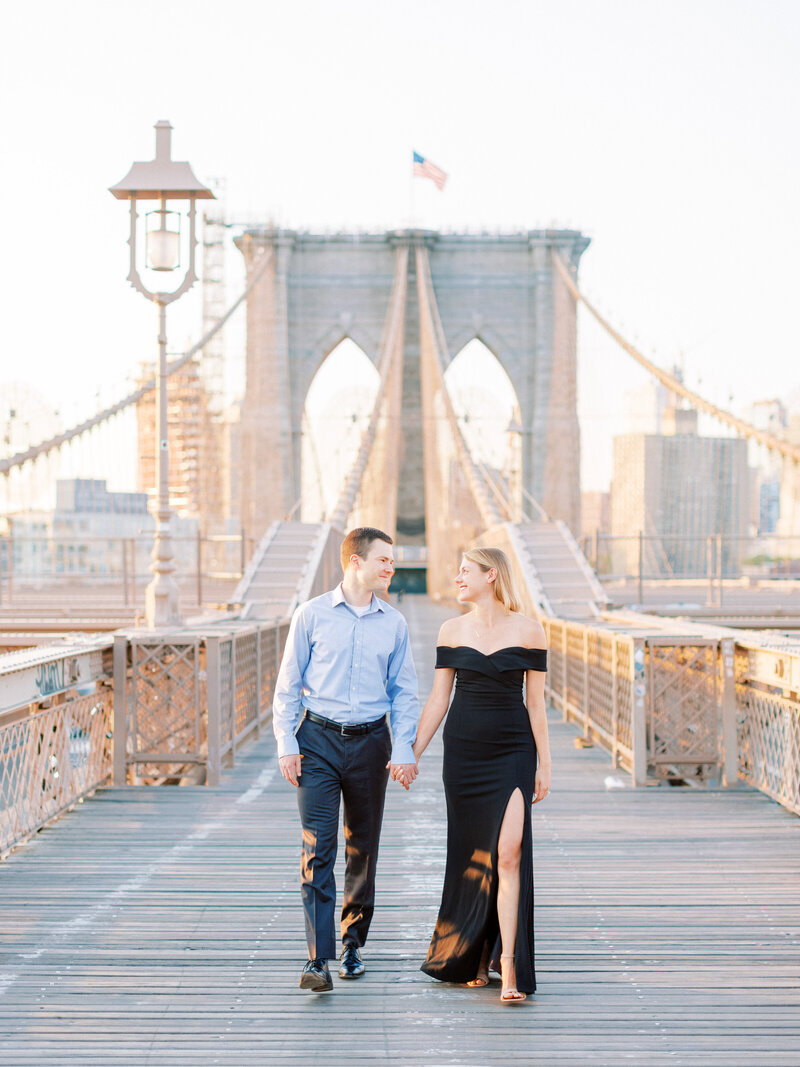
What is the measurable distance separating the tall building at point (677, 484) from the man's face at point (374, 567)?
85.7 ft

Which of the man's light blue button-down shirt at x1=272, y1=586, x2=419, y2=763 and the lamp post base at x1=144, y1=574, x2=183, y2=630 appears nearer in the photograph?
the man's light blue button-down shirt at x1=272, y1=586, x2=419, y2=763

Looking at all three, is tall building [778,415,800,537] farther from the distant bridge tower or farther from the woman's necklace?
the distant bridge tower

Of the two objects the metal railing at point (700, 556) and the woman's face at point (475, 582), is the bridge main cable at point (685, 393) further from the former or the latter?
the woman's face at point (475, 582)

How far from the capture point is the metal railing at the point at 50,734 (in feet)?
18.6

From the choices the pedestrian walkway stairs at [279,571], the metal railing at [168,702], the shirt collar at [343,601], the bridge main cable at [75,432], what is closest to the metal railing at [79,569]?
the bridge main cable at [75,432]

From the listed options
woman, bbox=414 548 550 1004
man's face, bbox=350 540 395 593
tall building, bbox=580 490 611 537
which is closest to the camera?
woman, bbox=414 548 550 1004

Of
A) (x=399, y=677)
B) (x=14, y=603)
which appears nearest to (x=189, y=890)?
(x=399, y=677)

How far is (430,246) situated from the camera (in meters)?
39.0

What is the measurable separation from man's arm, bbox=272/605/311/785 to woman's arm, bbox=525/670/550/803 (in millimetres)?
763

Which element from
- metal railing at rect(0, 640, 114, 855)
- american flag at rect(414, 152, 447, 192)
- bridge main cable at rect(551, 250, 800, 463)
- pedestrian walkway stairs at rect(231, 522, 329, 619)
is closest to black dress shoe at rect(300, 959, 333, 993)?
metal railing at rect(0, 640, 114, 855)

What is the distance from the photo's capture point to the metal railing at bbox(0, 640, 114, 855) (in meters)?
5.68

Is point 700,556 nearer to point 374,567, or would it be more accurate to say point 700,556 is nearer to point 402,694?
point 402,694

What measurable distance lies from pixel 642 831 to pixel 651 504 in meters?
28.1

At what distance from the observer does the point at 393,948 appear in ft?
14.3
